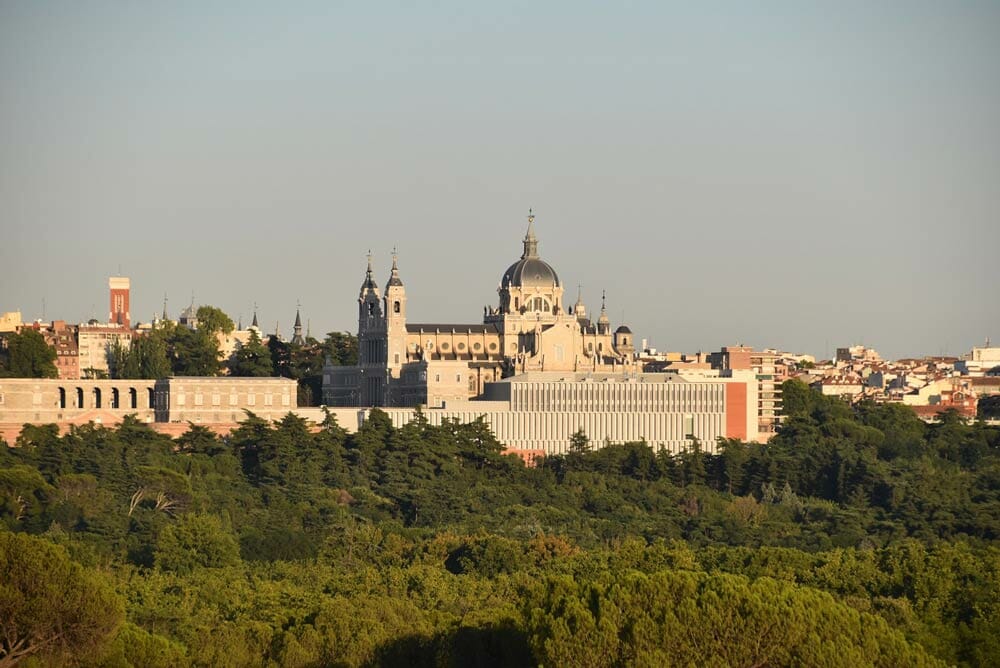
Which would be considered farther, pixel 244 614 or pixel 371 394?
pixel 371 394

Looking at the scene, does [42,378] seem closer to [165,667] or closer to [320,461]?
[320,461]

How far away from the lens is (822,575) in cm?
6956

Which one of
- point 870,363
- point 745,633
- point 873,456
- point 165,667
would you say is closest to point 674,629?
point 745,633

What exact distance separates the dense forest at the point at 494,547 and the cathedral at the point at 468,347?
10.3 meters

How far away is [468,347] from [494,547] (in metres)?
51.6

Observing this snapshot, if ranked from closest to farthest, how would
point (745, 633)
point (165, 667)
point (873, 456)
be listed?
point (745, 633)
point (165, 667)
point (873, 456)

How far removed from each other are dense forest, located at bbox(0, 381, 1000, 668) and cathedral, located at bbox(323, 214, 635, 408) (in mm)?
10272

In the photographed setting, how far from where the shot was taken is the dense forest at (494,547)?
2053 inches

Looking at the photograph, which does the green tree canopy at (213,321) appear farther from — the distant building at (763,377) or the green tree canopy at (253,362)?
the distant building at (763,377)

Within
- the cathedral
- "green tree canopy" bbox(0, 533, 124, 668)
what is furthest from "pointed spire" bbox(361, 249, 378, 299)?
"green tree canopy" bbox(0, 533, 124, 668)

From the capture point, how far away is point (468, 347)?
134375mm

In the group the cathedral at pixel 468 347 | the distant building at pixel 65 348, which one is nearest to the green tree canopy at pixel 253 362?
the cathedral at pixel 468 347

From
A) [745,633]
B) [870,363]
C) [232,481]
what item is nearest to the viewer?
[745,633]

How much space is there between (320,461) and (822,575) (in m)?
44.6
